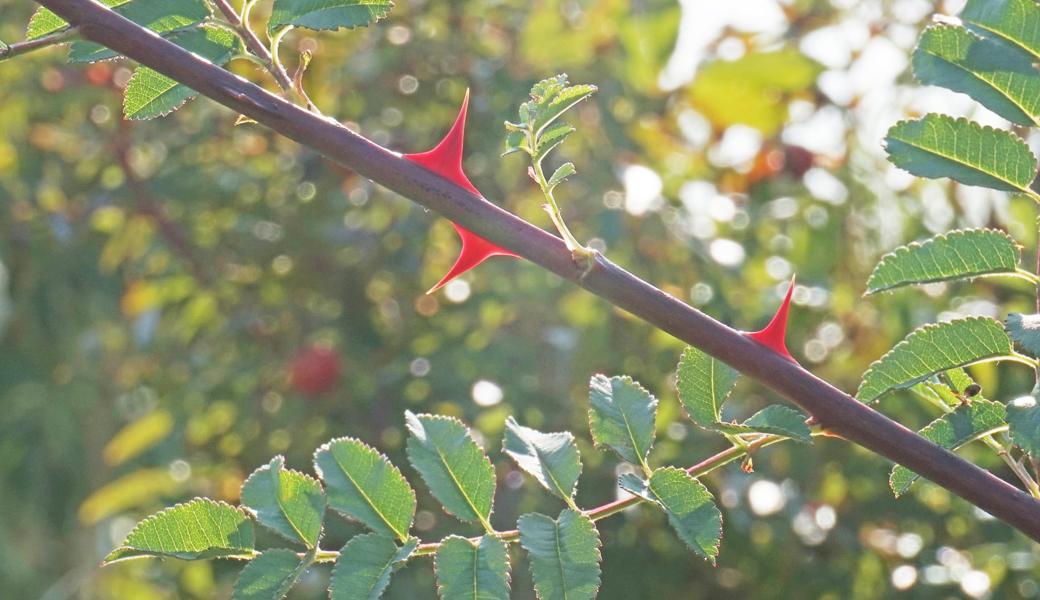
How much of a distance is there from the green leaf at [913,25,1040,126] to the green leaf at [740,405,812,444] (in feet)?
0.69

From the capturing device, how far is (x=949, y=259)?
61 cm

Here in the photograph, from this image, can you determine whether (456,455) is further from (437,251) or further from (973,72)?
(437,251)

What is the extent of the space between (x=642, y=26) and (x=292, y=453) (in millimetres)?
Answer: 694

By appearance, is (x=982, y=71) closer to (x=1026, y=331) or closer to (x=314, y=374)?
(x=1026, y=331)

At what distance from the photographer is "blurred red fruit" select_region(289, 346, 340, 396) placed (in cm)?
156

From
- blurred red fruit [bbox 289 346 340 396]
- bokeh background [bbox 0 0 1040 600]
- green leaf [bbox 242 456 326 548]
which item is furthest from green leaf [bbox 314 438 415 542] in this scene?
blurred red fruit [bbox 289 346 340 396]

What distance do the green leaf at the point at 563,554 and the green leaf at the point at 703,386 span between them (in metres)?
0.08

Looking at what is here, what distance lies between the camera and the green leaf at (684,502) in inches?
22.4

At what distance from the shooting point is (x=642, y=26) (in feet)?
5.24

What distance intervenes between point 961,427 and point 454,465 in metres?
0.25

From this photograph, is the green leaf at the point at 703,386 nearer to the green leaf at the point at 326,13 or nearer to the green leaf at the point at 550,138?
the green leaf at the point at 550,138

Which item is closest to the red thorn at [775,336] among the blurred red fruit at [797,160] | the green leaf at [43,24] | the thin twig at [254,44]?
the thin twig at [254,44]

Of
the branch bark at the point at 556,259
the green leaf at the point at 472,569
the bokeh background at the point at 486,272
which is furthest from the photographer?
the bokeh background at the point at 486,272

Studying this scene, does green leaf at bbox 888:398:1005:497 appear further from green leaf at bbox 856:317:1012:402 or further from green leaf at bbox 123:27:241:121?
green leaf at bbox 123:27:241:121
